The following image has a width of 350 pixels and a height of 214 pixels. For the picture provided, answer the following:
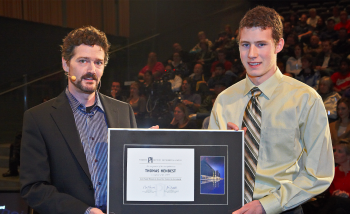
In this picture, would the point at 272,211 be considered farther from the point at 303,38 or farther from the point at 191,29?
the point at 191,29

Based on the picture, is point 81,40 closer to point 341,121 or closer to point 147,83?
point 341,121

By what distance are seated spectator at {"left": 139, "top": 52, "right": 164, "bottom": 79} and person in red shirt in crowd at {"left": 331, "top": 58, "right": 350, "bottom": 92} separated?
11.9 feet

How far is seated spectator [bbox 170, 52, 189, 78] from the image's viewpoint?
25.4 feet

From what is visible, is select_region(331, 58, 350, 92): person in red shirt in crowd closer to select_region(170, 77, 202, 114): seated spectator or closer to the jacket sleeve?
select_region(170, 77, 202, 114): seated spectator

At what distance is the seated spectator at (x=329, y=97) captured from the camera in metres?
5.63

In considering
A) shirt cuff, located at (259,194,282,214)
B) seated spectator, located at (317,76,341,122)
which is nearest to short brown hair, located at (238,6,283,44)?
shirt cuff, located at (259,194,282,214)

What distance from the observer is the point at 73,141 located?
1813mm

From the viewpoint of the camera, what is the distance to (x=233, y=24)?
10.7 meters

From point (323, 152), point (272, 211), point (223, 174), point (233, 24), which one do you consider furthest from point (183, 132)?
point (233, 24)

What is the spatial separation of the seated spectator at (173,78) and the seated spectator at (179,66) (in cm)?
12

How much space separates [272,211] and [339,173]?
292 centimetres

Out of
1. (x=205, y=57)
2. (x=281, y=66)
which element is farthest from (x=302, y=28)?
(x=205, y=57)

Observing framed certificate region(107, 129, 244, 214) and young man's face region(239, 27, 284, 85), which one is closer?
framed certificate region(107, 129, 244, 214)

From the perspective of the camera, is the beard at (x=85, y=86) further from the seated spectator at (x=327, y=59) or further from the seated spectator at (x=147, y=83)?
the seated spectator at (x=327, y=59)
